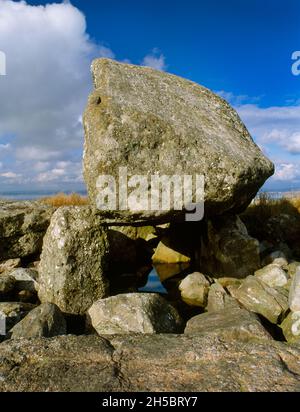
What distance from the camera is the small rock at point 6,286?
8453 millimetres

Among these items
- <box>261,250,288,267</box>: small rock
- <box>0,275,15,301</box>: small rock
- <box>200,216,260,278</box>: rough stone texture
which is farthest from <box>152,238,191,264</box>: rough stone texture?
<box>0,275,15,301</box>: small rock

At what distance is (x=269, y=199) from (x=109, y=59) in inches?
361

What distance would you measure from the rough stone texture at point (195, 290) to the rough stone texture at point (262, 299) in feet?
2.31

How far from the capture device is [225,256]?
32.8 ft

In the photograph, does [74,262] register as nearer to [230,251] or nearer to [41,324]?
[41,324]

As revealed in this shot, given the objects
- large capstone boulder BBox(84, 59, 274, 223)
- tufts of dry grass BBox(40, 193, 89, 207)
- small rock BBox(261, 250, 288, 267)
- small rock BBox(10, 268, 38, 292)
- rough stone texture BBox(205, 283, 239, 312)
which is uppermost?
large capstone boulder BBox(84, 59, 274, 223)

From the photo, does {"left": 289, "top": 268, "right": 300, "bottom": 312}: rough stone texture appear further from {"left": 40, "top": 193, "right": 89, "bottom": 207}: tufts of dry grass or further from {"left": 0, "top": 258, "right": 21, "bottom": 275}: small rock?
{"left": 40, "top": 193, "right": 89, "bottom": 207}: tufts of dry grass

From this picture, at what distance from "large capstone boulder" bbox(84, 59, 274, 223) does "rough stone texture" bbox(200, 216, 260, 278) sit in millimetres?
1339

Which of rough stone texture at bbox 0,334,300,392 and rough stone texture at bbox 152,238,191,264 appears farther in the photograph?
rough stone texture at bbox 152,238,191,264

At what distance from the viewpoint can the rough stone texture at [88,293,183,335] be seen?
20.3ft

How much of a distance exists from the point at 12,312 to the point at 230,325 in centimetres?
394

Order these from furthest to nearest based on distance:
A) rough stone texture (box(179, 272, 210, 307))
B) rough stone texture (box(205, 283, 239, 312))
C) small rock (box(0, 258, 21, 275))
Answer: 1. small rock (box(0, 258, 21, 275))
2. rough stone texture (box(179, 272, 210, 307))
3. rough stone texture (box(205, 283, 239, 312))

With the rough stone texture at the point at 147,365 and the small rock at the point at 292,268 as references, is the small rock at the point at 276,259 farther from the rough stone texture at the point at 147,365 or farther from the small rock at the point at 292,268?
the rough stone texture at the point at 147,365
